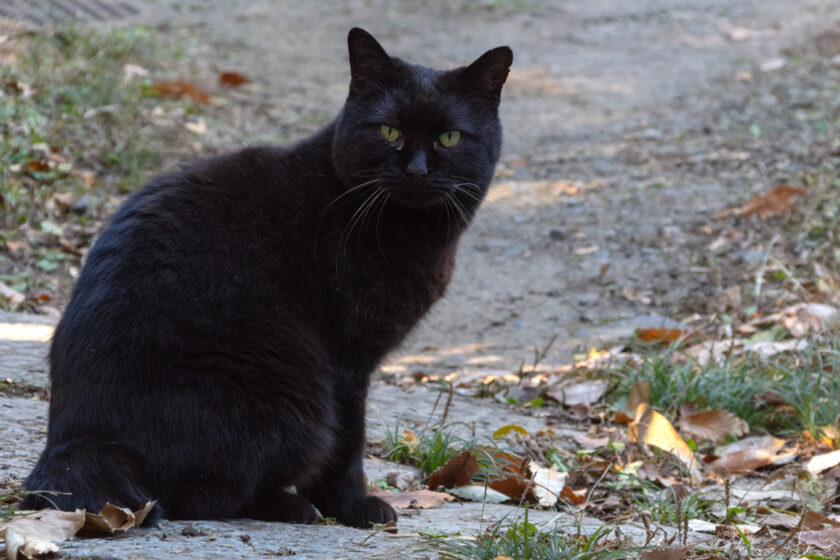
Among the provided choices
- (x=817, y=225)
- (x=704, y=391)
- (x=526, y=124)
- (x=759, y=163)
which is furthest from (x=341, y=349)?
(x=526, y=124)

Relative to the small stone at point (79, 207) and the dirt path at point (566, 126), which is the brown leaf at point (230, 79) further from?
the small stone at point (79, 207)

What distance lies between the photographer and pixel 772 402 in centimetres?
348

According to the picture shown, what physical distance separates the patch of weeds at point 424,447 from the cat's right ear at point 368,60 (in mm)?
1059

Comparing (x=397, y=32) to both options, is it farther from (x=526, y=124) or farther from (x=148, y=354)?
(x=148, y=354)

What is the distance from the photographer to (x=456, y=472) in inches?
109

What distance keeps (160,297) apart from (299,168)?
636 mm

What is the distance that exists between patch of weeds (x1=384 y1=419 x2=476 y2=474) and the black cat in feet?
1.51

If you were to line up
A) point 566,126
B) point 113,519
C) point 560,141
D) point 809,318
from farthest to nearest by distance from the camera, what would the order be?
point 566,126, point 560,141, point 809,318, point 113,519

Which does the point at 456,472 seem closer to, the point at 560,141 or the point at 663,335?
the point at 663,335

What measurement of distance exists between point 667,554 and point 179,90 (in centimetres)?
A: 550

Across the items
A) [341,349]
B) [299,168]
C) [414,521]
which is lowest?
[414,521]

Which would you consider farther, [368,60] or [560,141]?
[560,141]

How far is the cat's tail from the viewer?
6.32 feet

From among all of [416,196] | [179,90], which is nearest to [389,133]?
[416,196]
